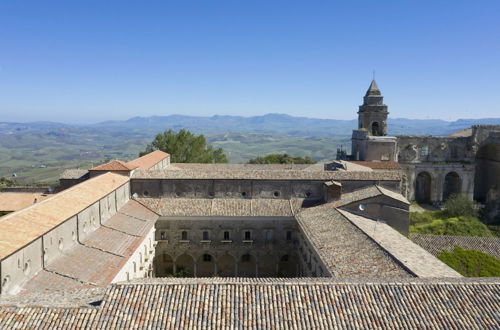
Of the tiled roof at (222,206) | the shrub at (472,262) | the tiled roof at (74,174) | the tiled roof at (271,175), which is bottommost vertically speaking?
the shrub at (472,262)

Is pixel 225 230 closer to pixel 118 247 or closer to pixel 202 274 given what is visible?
pixel 202 274

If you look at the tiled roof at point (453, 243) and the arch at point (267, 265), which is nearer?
the tiled roof at point (453, 243)

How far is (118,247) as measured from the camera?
2484cm

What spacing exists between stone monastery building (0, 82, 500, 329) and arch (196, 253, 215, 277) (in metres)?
0.09

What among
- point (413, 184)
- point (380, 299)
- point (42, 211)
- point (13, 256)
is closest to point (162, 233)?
point (42, 211)

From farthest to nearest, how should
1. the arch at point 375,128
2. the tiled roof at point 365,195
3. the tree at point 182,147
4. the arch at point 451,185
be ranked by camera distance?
1. the tree at point 182,147
2. the arch at point 375,128
3. the arch at point 451,185
4. the tiled roof at point 365,195

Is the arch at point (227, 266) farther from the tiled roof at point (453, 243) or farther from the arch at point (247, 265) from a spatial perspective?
the tiled roof at point (453, 243)

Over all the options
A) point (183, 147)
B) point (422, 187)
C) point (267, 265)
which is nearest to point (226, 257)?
point (267, 265)

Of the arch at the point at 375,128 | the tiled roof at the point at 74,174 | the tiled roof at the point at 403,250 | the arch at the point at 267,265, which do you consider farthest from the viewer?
the arch at the point at 375,128

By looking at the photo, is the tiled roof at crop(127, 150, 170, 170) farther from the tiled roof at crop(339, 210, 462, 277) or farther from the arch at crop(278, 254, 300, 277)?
the tiled roof at crop(339, 210, 462, 277)

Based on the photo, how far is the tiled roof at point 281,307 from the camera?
14312mm

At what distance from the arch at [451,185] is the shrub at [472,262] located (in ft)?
117

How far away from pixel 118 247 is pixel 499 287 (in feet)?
66.4

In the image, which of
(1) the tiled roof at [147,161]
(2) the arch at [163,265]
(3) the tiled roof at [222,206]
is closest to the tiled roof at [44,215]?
(3) the tiled roof at [222,206]
